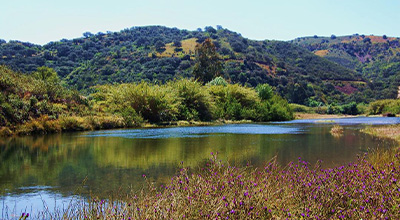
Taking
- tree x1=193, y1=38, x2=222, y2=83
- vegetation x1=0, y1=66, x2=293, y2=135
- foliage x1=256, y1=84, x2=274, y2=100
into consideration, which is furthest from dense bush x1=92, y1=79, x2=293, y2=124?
tree x1=193, y1=38, x2=222, y2=83

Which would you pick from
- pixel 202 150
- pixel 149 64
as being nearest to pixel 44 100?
pixel 202 150

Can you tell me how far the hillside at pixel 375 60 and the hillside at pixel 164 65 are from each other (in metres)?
6.39

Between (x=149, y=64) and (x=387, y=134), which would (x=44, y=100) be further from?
(x=149, y=64)

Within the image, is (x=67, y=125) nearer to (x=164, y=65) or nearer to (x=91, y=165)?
(x=91, y=165)

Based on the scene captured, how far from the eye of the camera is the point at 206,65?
7681cm

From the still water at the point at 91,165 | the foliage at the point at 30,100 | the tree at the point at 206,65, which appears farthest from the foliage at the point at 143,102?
the tree at the point at 206,65

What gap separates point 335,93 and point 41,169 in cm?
9924

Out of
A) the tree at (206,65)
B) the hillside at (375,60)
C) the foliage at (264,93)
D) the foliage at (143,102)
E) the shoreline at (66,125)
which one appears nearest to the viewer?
the shoreline at (66,125)

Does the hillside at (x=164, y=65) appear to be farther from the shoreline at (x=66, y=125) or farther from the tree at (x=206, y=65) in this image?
the shoreline at (x=66, y=125)

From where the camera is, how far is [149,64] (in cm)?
9531

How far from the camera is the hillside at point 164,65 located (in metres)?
89.6

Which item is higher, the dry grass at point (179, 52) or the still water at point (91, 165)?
the dry grass at point (179, 52)

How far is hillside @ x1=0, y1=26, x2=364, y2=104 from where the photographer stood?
294 feet

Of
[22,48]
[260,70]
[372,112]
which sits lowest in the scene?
[372,112]
